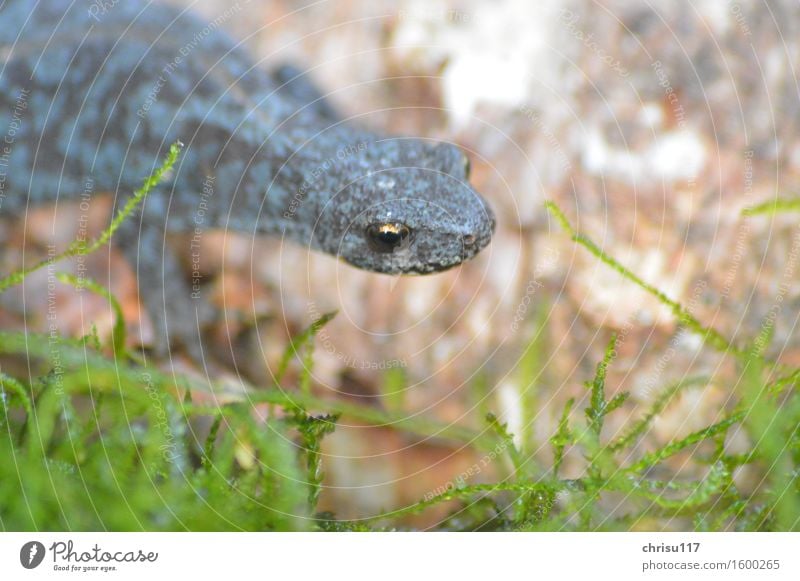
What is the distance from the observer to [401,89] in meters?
2.19

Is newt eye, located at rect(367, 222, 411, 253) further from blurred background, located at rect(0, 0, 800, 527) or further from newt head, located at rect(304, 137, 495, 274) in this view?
blurred background, located at rect(0, 0, 800, 527)

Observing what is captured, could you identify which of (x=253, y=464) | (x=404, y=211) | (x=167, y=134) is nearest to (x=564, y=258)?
(x=404, y=211)

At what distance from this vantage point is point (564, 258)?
1.99m

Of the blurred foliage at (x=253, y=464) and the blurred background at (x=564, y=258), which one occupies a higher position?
the blurred background at (x=564, y=258)

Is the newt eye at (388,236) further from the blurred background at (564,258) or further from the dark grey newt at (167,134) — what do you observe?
the blurred background at (564,258)

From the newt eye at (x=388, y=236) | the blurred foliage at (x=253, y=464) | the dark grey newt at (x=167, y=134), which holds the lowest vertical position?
the blurred foliage at (x=253, y=464)

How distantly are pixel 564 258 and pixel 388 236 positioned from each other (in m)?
0.60

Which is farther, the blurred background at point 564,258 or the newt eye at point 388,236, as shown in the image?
the blurred background at point 564,258

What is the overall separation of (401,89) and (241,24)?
0.68 m

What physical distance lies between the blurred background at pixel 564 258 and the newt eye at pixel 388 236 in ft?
1.01

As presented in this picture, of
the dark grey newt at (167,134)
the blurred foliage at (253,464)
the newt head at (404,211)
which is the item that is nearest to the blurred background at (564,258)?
the dark grey newt at (167,134)

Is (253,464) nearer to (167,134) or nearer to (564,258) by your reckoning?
(564,258)

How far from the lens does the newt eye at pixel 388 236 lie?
1.63 metres
